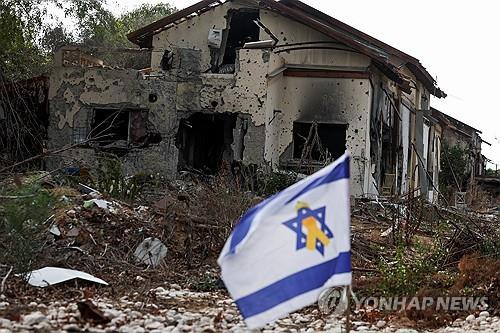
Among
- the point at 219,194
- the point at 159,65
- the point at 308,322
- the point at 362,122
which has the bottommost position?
the point at 308,322

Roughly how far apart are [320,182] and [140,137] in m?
15.5

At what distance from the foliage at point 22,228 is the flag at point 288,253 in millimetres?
4258

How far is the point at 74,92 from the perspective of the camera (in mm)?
20188

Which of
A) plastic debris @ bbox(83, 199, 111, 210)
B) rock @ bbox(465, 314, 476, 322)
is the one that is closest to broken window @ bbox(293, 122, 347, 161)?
plastic debris @ bbox(83, 199, 111, 210)

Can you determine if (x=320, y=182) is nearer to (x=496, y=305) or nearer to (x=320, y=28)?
(x=496, y=305)

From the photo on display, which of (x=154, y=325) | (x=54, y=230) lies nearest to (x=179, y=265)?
(x=54, y=230)

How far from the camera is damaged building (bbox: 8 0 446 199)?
19.9 m

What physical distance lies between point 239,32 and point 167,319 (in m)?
16.3

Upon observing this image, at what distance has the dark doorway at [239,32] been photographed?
22.0 meters

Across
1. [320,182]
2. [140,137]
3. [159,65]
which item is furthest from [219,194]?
[159,65]

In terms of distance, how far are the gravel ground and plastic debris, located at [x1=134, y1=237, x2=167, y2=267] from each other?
1530mm

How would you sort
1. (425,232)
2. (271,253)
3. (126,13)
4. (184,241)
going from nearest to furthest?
(271,253)
(184,241)
(425,232)
(126,13)

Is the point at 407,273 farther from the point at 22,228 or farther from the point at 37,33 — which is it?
the point at 37,33

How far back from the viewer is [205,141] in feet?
73.8
